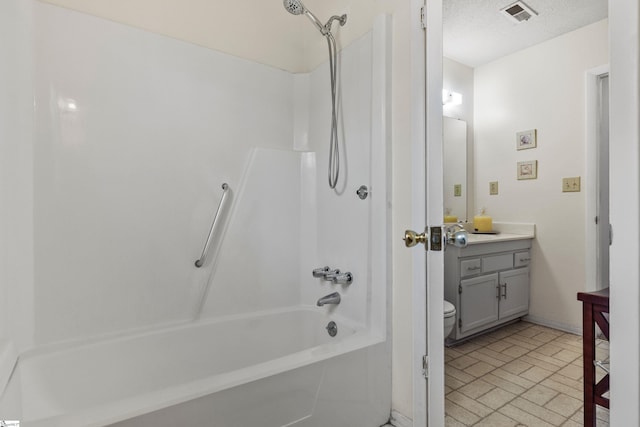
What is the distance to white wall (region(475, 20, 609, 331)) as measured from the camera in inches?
88.3

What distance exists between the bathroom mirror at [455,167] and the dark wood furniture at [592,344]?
165 centimetres

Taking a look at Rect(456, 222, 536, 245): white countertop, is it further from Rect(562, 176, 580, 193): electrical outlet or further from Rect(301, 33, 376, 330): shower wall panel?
Rect(301, 33, 376, 330): shower wall panel

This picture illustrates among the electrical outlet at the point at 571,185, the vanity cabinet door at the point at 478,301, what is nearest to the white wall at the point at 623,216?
the vanity cabinet door at the point at 478,301

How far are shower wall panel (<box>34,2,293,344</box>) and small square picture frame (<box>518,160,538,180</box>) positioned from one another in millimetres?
2411

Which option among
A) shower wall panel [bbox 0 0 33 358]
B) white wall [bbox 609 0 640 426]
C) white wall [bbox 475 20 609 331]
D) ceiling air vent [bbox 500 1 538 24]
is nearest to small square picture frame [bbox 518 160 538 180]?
white wall [bbox 475 20 609 331]

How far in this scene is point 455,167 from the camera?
2.92m

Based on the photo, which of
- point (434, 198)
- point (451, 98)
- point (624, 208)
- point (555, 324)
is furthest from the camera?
point (451, 98)

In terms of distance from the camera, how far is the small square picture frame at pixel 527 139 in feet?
8.84

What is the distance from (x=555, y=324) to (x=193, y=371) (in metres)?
2.65

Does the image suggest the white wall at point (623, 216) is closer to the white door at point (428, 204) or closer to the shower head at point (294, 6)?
the white door at point (428, 204)

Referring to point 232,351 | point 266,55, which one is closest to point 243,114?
point 266,55

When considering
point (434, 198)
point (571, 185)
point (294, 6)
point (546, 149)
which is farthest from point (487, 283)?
point (294, 6)

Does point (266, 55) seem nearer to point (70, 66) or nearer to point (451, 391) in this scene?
point (70, 66)

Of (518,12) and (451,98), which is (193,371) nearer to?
(451,98)
